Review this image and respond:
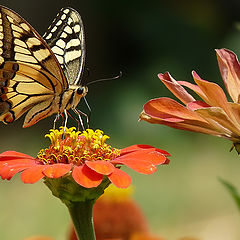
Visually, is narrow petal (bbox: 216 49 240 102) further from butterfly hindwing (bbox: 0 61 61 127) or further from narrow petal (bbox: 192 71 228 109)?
butterfly hindwing (bbox: 0 61 61 127)

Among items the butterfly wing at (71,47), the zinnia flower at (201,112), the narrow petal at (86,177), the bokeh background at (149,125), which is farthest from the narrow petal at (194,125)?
the bokeh background at (149,125)

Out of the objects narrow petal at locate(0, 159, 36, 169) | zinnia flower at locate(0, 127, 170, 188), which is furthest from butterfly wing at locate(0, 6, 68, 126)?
narrow petal at locate(0, 159, 36, 169)

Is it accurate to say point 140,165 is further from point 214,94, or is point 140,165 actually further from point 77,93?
point 77,93

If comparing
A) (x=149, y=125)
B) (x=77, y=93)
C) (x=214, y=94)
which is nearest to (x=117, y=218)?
(x=77, y=93)

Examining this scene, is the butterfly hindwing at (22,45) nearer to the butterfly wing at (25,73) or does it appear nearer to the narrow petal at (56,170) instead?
the butterfly wing at (25,73)

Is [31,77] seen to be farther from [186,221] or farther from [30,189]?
[30,189]

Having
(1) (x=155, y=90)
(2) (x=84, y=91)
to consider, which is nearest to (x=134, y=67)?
(1) (x=155, y=90)
